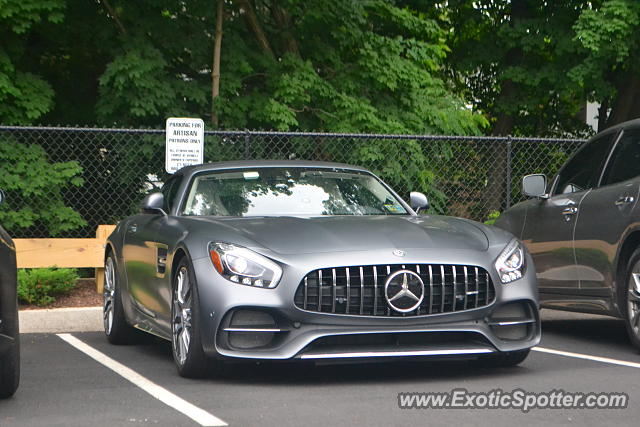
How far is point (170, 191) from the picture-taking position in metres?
9.00

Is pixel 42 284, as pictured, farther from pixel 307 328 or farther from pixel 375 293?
pixel 375 293

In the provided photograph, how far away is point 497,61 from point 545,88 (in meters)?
1.38

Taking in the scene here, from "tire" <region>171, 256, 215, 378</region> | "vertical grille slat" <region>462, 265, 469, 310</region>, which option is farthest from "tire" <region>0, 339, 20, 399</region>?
"vertical grille slat" <region>462, 265, 469, 310</region>

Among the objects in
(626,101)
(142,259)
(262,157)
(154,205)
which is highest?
(626,101)

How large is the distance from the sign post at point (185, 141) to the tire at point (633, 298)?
489 cm

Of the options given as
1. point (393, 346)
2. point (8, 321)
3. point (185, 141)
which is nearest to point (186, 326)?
point (393, 346)

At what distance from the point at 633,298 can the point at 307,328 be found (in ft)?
9.27

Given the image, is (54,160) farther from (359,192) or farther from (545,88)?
(545,88)

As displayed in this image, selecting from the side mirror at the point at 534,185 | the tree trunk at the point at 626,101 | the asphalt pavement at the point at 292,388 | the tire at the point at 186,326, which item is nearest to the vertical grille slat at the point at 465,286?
the asphalt pavement at the point at 292,388

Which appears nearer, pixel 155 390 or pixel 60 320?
pixel 155 390

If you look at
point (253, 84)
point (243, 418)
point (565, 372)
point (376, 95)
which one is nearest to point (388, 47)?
point (376, 95)

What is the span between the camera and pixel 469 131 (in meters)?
17.2

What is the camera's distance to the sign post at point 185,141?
11.8 meters

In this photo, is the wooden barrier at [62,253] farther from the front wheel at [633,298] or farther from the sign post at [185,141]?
the front wheel at [633,298]
